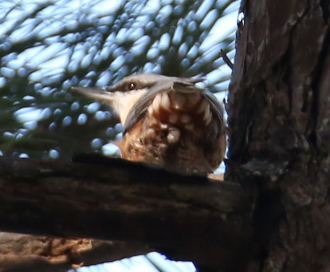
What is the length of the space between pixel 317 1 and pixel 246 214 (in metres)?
0.36

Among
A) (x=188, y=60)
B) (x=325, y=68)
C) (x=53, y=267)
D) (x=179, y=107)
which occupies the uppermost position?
(x=325, y=68)

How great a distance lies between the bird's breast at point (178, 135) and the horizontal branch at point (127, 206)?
675 millimetres

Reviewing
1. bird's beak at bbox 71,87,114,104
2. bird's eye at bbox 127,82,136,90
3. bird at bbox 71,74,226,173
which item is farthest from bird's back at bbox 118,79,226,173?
bird's eye at bbox 127,82,136,90

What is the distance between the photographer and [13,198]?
0.75 m

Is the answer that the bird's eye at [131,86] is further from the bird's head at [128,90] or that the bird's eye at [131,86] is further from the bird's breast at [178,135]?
the bird's breast at [178,135]

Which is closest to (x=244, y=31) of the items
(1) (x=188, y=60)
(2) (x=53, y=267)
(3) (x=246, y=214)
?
(1) (x=188, y=60)

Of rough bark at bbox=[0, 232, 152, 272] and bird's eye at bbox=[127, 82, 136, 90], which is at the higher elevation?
rough bark at bbox=[0, 232, 152, 272]

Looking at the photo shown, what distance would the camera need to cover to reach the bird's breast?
1.55 metres

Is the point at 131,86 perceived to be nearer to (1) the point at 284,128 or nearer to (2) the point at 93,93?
(2) the point at 93,93

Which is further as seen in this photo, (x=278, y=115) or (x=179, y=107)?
(x=179, y=107)

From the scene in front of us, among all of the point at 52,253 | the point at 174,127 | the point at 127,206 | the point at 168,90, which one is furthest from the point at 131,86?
the point at 127,206

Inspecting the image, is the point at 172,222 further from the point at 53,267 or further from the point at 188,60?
the point at 188,60

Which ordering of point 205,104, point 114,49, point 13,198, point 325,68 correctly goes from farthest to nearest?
1. point 205,104
2. point 114,49
3. point 325,68
4. point 13,198

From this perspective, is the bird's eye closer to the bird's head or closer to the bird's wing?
the bird's head
